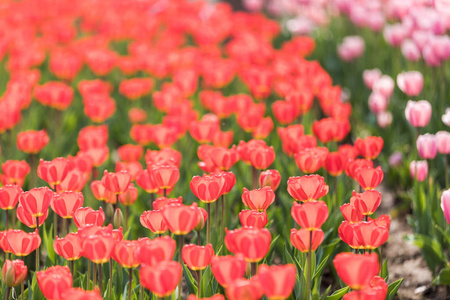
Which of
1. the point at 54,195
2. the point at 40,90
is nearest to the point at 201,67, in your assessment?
the point at 40,90

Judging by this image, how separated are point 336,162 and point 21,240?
4.54 ft

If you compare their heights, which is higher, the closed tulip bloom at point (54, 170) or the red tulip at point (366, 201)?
the closed tulip bloom at point (54, 170)

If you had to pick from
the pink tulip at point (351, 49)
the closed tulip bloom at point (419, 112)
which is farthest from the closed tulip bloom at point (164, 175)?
the pink tulip at point (351, 49)

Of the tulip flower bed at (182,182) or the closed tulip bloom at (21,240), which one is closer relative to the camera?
the tulip flower bed at (182,182)

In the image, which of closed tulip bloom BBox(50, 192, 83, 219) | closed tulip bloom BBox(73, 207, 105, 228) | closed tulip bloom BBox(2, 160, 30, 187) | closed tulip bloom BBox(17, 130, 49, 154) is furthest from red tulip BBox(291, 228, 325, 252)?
closed tulip bloom BBox(17, 130, 49, 154)

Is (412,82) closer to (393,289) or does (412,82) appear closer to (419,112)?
(419,112)

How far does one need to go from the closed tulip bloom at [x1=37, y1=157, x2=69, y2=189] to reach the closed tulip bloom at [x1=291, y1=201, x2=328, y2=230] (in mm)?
991

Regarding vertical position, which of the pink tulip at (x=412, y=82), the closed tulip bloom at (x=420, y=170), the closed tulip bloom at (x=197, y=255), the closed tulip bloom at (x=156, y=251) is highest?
the pink tulip at (x=412, y=82)

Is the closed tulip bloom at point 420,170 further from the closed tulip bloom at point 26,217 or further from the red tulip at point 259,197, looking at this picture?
the closed tulip bloom at point 26,217

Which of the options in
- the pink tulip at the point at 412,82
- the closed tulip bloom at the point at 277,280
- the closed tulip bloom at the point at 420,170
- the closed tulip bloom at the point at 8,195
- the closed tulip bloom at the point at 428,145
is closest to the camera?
the closed tulip bloom at the point at 277,280

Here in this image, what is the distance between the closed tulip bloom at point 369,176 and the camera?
233 centimetres

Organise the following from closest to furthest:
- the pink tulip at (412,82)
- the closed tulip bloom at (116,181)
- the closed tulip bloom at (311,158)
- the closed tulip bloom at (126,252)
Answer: the closed tulip bloom at (126,252) → the closed tulip bloom at (116,181) → the closed tulip bloom at (311,158) → the pink tulip at (412,82)

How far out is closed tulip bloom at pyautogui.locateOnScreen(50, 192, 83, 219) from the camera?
7.03 feet

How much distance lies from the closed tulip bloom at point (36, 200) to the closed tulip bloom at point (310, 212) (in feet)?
2.74
